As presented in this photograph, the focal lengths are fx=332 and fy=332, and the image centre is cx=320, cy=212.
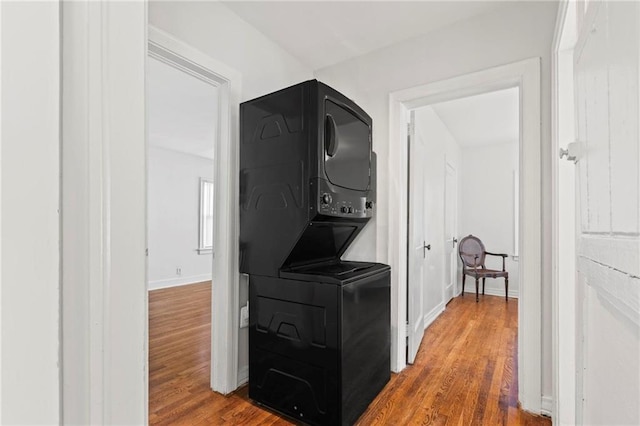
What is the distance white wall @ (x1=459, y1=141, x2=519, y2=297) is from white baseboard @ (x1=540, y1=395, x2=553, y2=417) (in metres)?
3.59

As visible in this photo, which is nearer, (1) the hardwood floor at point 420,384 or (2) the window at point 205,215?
(1) the hardwood floor at point 420,384

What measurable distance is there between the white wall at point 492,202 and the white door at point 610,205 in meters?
4.67

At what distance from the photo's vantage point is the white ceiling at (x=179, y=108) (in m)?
3.14

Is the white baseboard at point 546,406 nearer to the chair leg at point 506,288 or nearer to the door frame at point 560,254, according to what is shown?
the door frame at point 560,254

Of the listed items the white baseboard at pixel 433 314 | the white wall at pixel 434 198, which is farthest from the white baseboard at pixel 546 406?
the white baseboard at pixel 433 314

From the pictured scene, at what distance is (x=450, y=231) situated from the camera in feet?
16.3

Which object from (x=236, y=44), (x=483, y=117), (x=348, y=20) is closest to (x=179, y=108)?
(x=236, y=44)

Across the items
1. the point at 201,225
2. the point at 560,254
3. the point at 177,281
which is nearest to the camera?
the point at 560,254

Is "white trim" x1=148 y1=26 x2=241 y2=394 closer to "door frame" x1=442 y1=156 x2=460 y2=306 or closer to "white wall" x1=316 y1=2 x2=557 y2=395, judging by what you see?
"white wall" x1=316 y1=2 x2=557 y2=395

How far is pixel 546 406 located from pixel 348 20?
2.68 m

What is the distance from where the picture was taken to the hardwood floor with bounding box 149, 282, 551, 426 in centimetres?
188

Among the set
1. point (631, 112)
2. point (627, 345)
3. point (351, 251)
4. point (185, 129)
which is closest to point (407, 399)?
point (351, 251)

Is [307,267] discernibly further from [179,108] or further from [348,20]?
[179,108]

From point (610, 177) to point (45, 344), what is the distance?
1.04m
